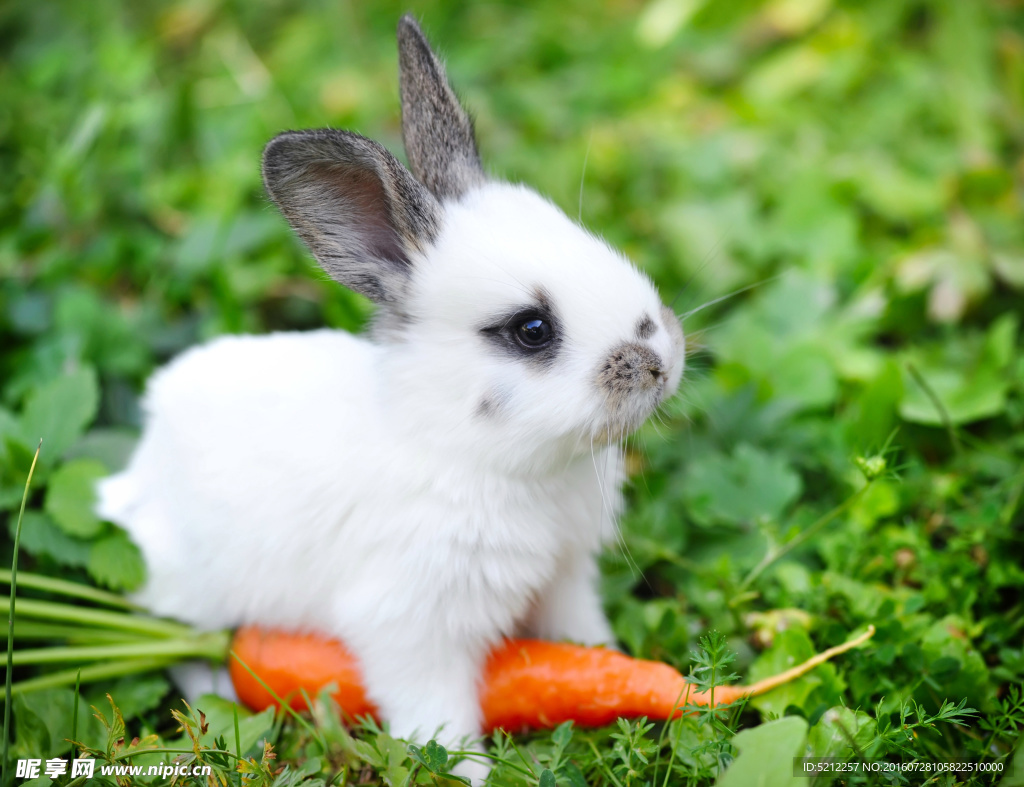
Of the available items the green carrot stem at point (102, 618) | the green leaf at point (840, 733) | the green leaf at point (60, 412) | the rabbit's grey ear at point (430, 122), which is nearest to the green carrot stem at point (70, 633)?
the green carrot stem at point (102, 618)

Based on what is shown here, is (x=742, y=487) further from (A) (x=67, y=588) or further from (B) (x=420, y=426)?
(A) (x=67, y=588)

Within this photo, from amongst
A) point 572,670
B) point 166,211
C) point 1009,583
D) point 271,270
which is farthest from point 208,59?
point 1009,583

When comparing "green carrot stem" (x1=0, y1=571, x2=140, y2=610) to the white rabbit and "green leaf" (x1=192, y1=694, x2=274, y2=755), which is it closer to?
the white rabbit

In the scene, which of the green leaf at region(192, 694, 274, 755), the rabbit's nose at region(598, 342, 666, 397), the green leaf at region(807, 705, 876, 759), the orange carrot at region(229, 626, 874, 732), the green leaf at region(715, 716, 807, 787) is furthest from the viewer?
the orange carrot at region(229, 626, 874, 732)

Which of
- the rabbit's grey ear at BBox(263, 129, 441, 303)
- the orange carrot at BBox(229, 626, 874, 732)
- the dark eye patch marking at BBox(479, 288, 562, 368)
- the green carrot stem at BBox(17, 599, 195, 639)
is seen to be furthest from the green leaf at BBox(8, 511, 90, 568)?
the dark eye patch marking at BBox(479, 288, 562, 368)

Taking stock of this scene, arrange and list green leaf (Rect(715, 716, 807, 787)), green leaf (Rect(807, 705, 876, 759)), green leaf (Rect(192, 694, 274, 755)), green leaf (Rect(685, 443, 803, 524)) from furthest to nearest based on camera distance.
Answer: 1. green leaf (Rect(685, 443, 803, 524))
2. green leaf (Rect(192, 694, 274, 755))
3. green leaf (Rect(807, 705, 876, 759))
4. green leaf (Rect(715, 716, 807, 787))

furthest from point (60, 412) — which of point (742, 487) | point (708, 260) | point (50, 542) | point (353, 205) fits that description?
point (708, 260)

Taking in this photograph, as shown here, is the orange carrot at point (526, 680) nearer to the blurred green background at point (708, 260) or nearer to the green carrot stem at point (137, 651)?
the green carrot stem at point (137, 651)
